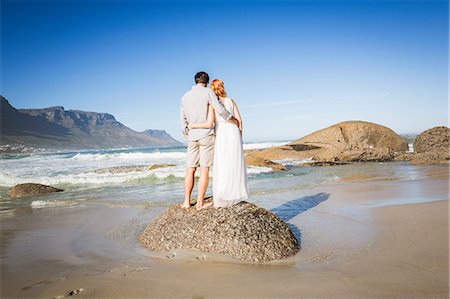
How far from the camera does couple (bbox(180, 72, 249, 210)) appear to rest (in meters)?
4.43

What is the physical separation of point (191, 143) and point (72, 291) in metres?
2.47

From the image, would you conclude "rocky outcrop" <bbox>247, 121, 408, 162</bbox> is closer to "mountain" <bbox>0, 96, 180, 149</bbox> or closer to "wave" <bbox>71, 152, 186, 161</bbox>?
"wave" <bbox>71, 152, 186, 161</bbox>

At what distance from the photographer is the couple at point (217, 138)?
174 inches

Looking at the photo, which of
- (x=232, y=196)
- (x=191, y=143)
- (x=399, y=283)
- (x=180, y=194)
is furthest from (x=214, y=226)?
(x=180, y=194)

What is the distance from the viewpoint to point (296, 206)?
6820 millimetres

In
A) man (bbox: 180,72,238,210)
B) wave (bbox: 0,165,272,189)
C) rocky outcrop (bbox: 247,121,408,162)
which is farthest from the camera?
rocky outcrop (bbox: 247,121,408,162)

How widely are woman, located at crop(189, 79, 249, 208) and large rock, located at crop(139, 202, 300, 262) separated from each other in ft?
0.53

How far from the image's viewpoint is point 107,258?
4.01 m

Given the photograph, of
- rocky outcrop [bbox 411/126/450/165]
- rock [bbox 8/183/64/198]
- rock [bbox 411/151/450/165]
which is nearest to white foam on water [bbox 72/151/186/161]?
rock [bbox 8/183/64/198]

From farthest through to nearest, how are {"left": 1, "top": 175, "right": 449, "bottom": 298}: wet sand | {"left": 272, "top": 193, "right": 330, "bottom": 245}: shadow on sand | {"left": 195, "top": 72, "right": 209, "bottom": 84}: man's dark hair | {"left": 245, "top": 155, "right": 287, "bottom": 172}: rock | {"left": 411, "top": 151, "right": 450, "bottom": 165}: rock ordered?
{"left": 245, "top": 155, "right": 287, "bottom": 172}: rock
{"left": 411, "top": 151, "right": 450, "bottom": 165}: rock
{"left": 272, "top": 193, "right": 330, "bottom": 245}: shadow on sand
{"left": 195, "top": 72, "right": 209, "bottom": 84}: man's dark hair
{"left": 1, "top": 175, "right": 449, "bottom": 298}: wet sand

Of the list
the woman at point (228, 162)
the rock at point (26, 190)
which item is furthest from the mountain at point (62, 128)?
the woman at point (228, 162)

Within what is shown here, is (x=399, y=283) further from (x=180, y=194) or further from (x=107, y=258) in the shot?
(x=180, y=194)

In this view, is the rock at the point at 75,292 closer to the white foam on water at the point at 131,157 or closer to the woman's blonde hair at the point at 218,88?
the woman's blonde hair at the point at 218,88

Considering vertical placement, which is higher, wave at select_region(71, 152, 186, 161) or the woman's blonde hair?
the woman's blonde hair
